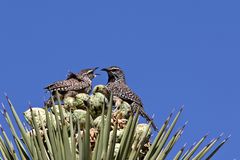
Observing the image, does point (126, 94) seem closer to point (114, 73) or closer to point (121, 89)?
point (121, 89)

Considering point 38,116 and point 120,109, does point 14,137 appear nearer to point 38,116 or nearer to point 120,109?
point 38,116

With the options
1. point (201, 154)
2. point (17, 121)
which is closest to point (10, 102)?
point (17, 121)

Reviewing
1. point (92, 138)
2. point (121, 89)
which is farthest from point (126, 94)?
point (92, 138)

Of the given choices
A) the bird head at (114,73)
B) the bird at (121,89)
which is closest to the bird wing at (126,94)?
the bird at (121,89)

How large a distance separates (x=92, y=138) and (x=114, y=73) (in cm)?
603

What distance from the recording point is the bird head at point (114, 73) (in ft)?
33.5

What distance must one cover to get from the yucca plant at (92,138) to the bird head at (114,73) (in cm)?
543

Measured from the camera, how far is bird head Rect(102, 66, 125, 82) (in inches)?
402

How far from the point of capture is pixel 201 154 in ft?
14.3

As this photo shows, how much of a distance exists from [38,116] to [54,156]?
46cm

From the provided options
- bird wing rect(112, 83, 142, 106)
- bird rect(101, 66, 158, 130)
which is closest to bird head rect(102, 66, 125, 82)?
bird rect(101, 66, 158, 130)

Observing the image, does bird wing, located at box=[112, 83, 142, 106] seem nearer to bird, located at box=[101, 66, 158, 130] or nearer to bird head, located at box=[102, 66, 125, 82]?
bird, located at box=[101, 66, 158, 130]

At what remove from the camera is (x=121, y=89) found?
852cm

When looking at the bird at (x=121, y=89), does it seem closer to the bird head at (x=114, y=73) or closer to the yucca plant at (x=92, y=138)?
the bird head at (x=114, y=73)
